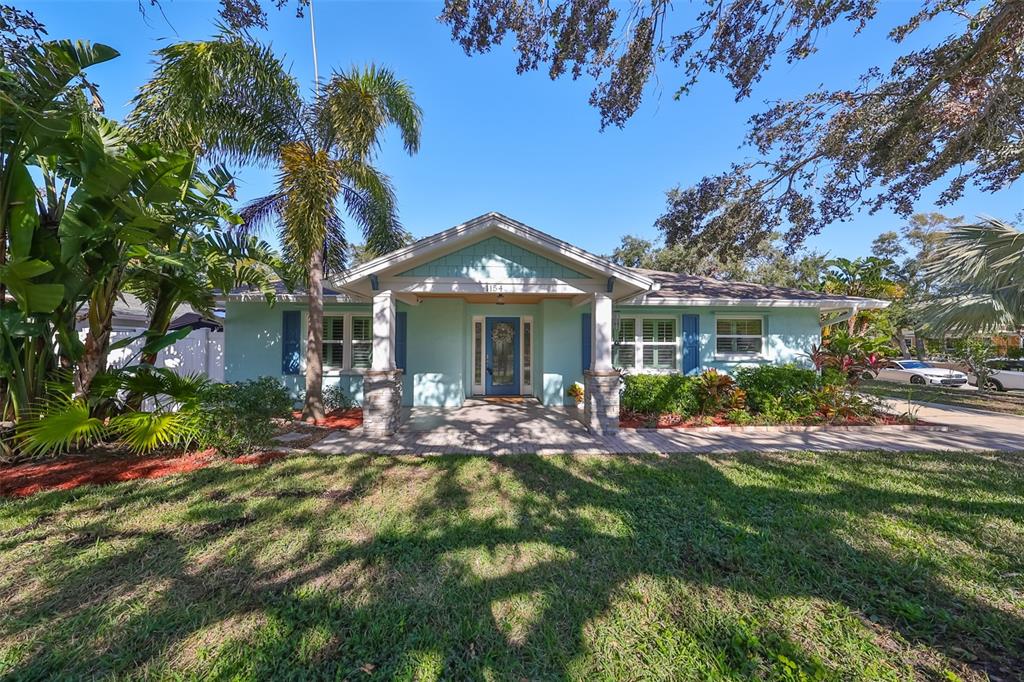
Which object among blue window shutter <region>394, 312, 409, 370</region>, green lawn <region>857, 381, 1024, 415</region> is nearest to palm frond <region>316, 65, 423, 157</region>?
blue window shutter <region>394, 312, 409, 370</region>

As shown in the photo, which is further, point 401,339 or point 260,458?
point 401,339

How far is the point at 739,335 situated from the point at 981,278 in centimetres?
542

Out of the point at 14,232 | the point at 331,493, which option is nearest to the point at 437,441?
the point at 331,493

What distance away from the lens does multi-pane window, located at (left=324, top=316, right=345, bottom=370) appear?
10.2m

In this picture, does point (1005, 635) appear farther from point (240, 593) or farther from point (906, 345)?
point (906, 345)

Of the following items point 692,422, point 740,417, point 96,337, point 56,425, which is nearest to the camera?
point 56,425

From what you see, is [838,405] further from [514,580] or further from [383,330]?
[383,330]

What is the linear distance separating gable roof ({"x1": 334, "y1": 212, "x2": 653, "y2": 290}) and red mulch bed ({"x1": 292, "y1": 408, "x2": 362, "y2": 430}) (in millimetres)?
2994

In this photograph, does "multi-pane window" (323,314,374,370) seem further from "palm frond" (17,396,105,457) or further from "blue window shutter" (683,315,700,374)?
"blue window shutter" (683,315,700,374)

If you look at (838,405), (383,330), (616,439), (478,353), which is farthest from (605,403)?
(838,405)

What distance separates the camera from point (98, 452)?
18.8ft

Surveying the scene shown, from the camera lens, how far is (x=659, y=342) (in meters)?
10.5

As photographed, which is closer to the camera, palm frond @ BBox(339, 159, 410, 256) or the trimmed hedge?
the trimmed hedge

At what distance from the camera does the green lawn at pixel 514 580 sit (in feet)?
7.27
